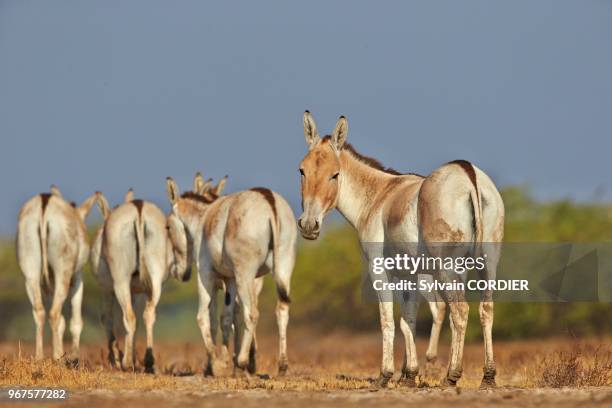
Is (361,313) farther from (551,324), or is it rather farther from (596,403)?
(596,403)

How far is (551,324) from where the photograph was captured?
3139 cm

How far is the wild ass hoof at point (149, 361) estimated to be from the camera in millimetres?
16531

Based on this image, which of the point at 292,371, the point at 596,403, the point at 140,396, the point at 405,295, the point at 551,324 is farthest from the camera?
the point at 551,324

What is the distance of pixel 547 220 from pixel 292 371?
67.5 feet

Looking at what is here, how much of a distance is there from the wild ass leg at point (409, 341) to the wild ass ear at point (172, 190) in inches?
225

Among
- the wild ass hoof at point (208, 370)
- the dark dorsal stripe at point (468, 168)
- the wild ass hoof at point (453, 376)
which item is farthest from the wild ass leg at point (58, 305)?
the dark dorsal stripe at point (468, 168)

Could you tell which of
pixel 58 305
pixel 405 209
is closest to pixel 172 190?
pixel 58 305

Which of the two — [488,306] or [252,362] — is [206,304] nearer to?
[252,362]

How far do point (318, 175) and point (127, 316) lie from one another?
5.35 metres

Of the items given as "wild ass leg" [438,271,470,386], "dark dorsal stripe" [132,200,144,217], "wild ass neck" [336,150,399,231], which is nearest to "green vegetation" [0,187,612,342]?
"dark dorsal stripe" [132,200,144,217]

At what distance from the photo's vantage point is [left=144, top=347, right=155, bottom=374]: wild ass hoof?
1653cm

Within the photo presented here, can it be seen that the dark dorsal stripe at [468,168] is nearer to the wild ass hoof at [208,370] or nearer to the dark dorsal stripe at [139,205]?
the wild ass hoof at [208,370]

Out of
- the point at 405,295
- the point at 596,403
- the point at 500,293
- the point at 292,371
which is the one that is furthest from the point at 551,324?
the point at 596,403

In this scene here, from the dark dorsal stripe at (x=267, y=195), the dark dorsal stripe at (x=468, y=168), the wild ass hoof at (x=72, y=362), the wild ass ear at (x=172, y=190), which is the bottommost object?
the wild ass hoof at (x=72, y=362)
